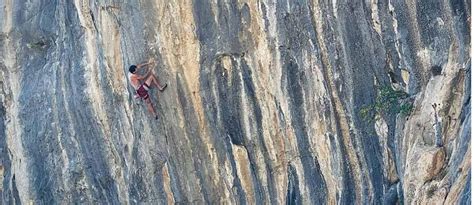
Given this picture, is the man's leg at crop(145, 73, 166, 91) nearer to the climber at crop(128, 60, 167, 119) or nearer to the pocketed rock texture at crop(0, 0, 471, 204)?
the climber at crop(128, 60, 167, 119)

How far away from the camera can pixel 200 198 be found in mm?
18484

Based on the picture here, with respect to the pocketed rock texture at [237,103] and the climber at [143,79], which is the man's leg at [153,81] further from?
the pocketed rock texture at [237,103]

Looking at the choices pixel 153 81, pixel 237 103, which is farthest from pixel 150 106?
pixel 237 103

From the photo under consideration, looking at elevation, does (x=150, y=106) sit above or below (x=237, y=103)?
above

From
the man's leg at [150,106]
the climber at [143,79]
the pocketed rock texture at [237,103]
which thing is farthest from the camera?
the man's leg at [150,106]

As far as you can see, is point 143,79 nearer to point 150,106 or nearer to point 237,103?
point 150,106

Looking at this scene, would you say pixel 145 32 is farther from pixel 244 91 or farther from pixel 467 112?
pixel 467 112

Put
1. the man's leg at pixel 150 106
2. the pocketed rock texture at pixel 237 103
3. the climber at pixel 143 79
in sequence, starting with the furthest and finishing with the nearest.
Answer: the man's leg at pixel 150 106, the climber at pixel 143 79, the pocketed rock texture at pixel 237 103

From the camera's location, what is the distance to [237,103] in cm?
1800

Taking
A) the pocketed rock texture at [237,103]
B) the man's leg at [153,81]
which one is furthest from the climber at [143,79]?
the pocketed rock texture at [237,103]

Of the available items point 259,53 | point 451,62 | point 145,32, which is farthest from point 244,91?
point 451,62

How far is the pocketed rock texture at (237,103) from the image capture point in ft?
53.6

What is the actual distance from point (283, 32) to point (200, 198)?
9.83 feet

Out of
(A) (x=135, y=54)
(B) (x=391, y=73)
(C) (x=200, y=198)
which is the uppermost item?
(A) (x=135, y=54)
